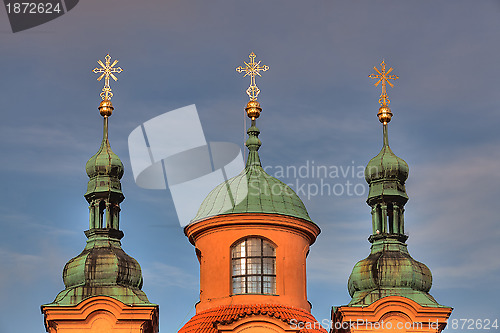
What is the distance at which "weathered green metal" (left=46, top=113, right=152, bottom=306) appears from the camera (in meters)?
49.9

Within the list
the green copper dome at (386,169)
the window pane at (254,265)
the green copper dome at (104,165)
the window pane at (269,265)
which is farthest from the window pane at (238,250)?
the green copper dome at (386,169)

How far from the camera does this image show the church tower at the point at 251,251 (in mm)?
50719

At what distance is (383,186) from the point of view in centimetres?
5266

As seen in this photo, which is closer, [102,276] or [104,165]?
[102,276]

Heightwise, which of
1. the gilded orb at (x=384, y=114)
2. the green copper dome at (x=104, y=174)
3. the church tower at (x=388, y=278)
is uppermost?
the gilded orb at (x=384, y=114)

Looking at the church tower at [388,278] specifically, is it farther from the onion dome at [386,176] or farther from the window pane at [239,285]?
the window pane at [239,285]

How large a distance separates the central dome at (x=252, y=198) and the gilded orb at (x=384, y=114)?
428cm

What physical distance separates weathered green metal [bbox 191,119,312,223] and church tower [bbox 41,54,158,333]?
3101 mm

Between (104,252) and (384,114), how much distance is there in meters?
11.4

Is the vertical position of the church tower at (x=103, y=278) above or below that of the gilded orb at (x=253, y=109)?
below

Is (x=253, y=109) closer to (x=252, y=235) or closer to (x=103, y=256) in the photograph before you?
(x=252, y=235)

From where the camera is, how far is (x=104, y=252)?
50.9 metres

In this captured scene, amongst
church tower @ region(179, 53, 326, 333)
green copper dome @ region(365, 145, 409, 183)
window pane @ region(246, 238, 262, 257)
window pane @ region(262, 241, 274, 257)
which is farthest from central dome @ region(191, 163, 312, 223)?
green copper dome @ region(365, 145, 409, 183)

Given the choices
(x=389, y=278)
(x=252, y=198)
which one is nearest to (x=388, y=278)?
(x=389, y=278)
